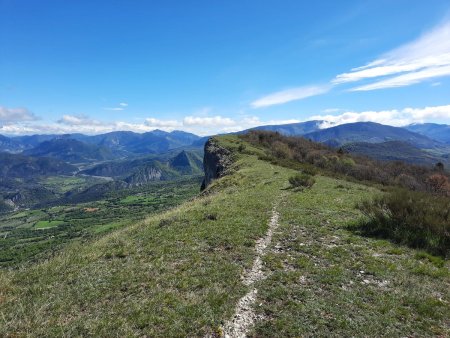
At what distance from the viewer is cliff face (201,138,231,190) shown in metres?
67.4

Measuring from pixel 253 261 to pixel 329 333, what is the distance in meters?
5.69

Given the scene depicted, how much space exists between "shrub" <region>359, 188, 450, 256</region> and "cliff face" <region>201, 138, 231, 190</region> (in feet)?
149

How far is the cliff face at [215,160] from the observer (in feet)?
221

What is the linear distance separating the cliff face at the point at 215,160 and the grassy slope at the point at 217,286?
46913 mm

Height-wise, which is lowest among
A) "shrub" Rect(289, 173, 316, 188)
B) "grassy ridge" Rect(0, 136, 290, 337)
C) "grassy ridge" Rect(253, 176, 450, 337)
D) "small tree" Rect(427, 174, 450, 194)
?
"small tree" Rect(427, 174, 450, 194)

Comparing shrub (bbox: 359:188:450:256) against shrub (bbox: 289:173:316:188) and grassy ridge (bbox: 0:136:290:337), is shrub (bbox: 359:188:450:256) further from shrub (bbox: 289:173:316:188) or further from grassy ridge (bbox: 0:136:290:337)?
shrub (bbox: 289:173:316:188)

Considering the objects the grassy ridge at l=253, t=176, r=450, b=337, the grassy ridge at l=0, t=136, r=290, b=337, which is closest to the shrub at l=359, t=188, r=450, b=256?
the grassy ridge at l=253, t=176, r=450, b=337

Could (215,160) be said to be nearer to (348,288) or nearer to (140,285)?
(140,285)

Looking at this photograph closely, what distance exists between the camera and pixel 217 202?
2800 cm

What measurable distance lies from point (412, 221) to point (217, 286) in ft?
42.1

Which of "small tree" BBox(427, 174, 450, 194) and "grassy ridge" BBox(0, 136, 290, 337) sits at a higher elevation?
"grassy ridge" BBox(0, 136, 290, 337)

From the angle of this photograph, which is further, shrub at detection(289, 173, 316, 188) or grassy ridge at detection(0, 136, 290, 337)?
shrub at detection(289, 173, 316, 188)

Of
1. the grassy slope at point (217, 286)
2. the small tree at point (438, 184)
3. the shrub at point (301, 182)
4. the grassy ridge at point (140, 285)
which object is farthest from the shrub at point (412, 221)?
the small tree at point (438, 184)

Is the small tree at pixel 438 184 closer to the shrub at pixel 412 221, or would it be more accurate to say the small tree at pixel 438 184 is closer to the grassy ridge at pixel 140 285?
the shrub at pixel 412 221
